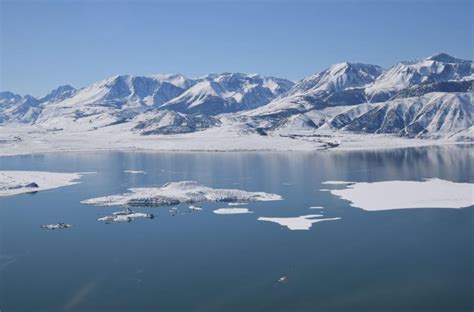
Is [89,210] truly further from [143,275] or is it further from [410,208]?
[410,208]

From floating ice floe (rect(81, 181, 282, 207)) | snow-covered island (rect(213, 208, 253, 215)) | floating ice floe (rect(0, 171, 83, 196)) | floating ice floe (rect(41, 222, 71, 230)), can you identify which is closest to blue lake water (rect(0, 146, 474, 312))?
floating ice floe (rect(41, 222, 71, 230))

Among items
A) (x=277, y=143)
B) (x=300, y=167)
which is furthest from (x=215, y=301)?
(x=277, y=143)

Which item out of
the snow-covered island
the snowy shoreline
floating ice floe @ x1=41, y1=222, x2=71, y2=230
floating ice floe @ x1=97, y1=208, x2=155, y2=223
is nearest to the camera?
floating ice floe @ x1=41, y1=222, x2=71, y2=230

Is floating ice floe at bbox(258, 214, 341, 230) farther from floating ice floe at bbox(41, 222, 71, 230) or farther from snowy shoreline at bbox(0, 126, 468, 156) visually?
snowy shoreline at bbox(0, 126, 468, 156)

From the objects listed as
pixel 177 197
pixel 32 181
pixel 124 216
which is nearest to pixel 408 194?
pixel 177 197

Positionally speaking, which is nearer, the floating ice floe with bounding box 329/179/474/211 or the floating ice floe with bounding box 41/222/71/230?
the floating ice floe with bounding box 41/222/71/230

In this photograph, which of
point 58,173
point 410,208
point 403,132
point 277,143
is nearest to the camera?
point 410,208
